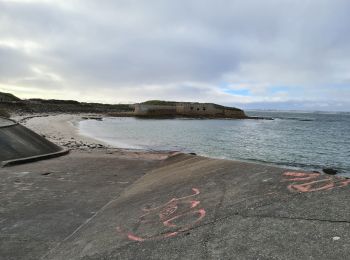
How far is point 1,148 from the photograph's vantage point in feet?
41.3

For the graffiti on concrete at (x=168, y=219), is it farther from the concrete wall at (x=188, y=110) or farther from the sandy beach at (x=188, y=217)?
the concrete wall at (x=188, y=110)

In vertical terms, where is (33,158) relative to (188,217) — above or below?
below

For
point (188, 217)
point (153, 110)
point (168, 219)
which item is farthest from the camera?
point (153, 110)

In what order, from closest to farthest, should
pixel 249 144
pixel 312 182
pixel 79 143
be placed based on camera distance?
pixel 312 182 < pixel 79 143 < pixel 249 144

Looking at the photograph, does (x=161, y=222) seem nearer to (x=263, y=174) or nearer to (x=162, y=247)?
(x=162, y=247)

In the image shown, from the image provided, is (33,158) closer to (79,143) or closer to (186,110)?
(79,143)

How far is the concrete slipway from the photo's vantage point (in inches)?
171

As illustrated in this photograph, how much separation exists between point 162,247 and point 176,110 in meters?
106

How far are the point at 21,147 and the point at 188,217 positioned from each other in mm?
9827

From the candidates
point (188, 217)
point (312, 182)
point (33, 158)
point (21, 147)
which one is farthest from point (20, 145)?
point (312, 182)

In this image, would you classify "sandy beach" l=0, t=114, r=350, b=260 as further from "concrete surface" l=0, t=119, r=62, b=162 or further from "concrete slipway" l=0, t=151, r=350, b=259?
"concrete surface" l=0, t=119, r=62, b=162

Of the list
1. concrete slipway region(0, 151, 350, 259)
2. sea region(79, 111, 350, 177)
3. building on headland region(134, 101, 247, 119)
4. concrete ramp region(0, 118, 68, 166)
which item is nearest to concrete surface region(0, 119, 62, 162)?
concrete ramp region(0, 118, 68, 166)

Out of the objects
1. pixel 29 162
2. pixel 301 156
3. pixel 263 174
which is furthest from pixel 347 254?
pixel 301 156

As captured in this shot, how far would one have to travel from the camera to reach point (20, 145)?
45.0ft
